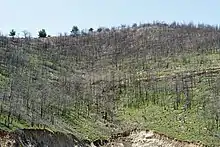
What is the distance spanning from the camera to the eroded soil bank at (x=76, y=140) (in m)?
36.8

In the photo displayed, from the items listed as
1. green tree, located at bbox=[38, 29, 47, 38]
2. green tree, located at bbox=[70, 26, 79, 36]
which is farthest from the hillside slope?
green tree, located at bbox=[70, 26, 79, 36]

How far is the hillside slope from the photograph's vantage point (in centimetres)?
5556

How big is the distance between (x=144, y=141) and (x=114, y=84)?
101ft

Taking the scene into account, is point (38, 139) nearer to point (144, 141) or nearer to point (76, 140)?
point (76, 140)

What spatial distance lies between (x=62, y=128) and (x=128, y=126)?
14.9 meters

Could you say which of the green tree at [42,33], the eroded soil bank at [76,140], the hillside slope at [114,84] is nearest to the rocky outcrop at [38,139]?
the eroded soil bank at [76,140]

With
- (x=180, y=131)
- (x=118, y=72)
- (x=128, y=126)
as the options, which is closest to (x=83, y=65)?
(x=118, y=72)

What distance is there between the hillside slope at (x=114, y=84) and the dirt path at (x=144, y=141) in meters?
2.29

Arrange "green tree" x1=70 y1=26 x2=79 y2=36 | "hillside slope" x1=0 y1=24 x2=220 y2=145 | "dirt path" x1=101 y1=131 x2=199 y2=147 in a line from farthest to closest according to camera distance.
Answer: "green tree" x1=70 y1=26 x2=79 y2=36, "hillside slope" x1=0 y1=24 x2=220 y2=145, "dirt path" x1=101 y1=131 x2=199 y2=147

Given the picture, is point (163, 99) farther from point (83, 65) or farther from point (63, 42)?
point (63, 42)

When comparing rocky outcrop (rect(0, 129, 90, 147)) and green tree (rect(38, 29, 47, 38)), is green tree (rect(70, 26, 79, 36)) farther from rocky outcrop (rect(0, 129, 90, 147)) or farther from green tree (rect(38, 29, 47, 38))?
rocky outcrop (rect(0, 129, 90, 147))

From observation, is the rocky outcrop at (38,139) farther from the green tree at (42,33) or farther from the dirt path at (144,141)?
the green tree at (42,33)

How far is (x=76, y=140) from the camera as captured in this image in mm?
48656

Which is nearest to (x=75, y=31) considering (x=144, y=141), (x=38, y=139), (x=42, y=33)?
(x=42, y=33)
